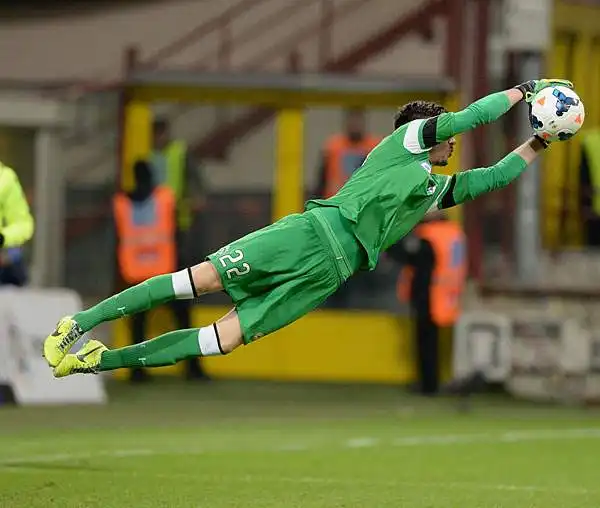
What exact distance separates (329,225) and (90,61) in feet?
49.5

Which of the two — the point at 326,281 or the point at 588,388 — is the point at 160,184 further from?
the point at 326,281

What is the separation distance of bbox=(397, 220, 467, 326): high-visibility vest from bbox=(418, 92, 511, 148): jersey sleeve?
30.0ft

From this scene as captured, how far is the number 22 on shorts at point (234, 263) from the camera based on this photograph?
1070 cm

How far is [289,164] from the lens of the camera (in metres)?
21.2

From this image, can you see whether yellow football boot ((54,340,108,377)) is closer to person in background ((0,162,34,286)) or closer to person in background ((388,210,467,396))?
person in background ((0,162,34,286))

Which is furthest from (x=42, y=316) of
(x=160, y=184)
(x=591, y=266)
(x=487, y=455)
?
(x=591, y=266)

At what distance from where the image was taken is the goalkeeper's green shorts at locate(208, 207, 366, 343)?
10.7 metres

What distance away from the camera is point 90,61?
25422 mm

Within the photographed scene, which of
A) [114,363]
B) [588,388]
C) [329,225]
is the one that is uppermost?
[329,225]

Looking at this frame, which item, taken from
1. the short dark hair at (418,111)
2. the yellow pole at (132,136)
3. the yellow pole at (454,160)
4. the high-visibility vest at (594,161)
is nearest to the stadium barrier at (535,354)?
the yellow pole at (454,160)

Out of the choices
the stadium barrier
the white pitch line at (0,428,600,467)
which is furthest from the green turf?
the stadium barrier

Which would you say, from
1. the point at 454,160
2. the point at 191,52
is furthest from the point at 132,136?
the point at 454,160

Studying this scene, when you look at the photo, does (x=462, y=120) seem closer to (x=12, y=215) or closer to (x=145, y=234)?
(x=12, y=215)

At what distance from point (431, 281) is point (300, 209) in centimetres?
197
